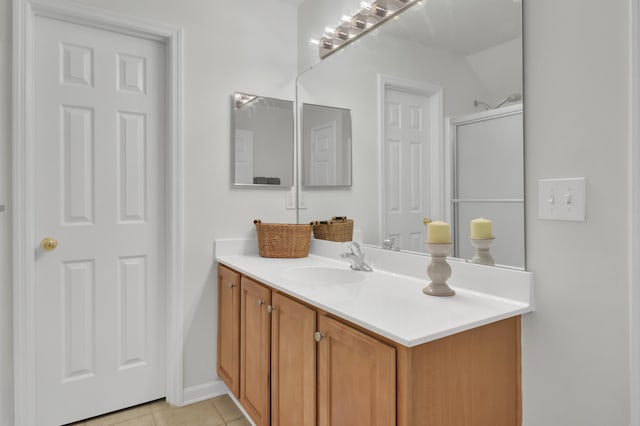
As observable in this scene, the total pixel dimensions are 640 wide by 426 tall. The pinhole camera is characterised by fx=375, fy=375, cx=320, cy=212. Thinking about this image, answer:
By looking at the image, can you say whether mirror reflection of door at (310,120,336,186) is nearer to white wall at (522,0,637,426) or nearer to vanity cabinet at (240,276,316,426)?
vanity cabinet at (240,276,316,426)

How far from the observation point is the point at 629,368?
0.97m

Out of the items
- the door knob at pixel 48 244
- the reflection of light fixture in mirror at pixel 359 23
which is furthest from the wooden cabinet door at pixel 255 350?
the reflection of light fixture in mirror at pixel 359 23

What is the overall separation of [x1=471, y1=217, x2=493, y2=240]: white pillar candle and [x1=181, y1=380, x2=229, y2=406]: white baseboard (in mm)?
1702

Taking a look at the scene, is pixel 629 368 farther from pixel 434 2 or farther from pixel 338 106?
pixel 338 106

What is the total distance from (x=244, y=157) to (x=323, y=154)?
484mm

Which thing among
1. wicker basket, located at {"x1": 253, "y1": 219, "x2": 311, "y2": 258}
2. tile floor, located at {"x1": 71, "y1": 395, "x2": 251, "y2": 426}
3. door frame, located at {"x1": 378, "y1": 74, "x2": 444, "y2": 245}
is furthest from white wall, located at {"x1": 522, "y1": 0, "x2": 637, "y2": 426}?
tile floor, located at {"x1": 71, "y1": 395, "x2": 251, "y2": 426}

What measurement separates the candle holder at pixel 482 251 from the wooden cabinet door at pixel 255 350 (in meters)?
0.84

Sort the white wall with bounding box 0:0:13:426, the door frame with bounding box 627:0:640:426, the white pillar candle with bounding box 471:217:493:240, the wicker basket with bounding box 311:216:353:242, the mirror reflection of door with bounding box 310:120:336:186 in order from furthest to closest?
the mirror reflection of door with bounding box 310:120:336:186 < the wicker basket with bounding box 311:216:353:242 < the white wall with bounding box 0:0:13:426 < the white pillar candle with bounding box 471:217:493:240 < the door frame with bounding box 627:0:640:426

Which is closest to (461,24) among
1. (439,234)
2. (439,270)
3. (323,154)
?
(439,234)

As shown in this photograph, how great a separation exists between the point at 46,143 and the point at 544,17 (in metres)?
2.16

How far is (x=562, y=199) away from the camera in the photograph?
43.6 inches

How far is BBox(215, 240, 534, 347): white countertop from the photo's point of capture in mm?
999

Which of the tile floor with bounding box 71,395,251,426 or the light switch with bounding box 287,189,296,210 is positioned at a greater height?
the light switch with bounding box 287,189,296,210

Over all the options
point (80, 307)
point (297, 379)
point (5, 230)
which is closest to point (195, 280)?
point (80, 307)
